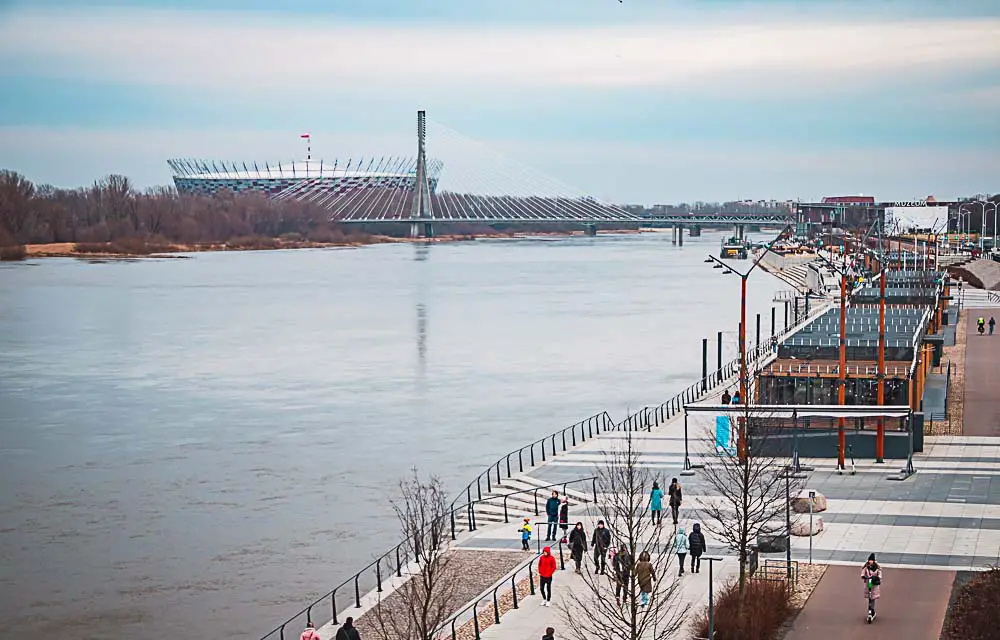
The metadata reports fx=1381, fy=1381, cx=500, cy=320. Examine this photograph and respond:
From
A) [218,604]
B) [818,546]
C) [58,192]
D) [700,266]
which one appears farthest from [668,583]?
[58,192]

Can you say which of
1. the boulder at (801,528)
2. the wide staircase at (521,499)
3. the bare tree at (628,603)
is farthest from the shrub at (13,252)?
the boulder at (801,528)

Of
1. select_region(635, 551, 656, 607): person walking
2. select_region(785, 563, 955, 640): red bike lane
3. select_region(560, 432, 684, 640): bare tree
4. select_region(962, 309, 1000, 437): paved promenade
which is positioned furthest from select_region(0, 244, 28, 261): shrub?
select_region(635, 551, 656, 607): person walking

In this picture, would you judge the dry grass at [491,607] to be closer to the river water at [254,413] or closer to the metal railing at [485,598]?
the metal railing at [485,598]

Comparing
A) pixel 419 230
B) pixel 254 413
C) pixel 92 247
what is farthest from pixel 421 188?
pixel 254 413

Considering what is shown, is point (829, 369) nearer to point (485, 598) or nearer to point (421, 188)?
point (485, 598)

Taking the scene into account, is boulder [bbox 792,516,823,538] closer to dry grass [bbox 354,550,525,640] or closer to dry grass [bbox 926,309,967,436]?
dry grass [bbox 354,550,525,640]

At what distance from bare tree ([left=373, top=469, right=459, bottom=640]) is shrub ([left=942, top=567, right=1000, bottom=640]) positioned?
5248 millimetres

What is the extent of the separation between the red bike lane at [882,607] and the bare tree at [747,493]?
0.86 metres

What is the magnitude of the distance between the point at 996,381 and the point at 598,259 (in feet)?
304

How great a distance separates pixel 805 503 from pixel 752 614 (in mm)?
5933

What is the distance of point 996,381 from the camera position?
38.1 metres

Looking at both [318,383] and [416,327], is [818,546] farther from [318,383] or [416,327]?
[416,327]

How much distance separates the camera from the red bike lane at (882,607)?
1430 cm

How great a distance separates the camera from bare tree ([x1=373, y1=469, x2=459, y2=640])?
45.0 feet
